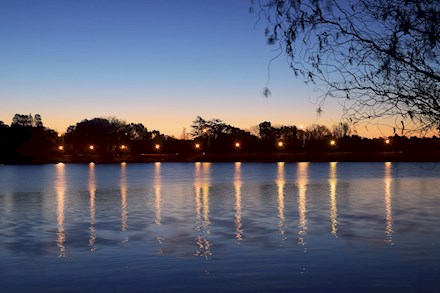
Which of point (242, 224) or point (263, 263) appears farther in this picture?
point (242, 224)

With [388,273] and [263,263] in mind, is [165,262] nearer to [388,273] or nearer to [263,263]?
[263,263]

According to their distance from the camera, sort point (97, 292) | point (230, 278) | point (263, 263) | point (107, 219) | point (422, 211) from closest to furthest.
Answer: point (97, 292) → point (230, 278) → point (263, 263) → point (107, 219) → point (422, 211)

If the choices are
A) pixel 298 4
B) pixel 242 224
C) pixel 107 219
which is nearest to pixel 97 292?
pixel 298 4

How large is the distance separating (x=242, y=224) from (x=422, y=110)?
21.6 meters

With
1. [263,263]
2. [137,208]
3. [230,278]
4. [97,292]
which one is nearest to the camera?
[97,292]

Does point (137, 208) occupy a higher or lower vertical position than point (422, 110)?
lower

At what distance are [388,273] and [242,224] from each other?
13.5m

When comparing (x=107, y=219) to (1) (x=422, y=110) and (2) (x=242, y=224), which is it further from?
(1) (x=422, y=110)

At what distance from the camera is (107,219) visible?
32.9 m

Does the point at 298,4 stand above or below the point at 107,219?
above

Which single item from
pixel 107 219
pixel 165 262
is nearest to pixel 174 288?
pixel 165 262

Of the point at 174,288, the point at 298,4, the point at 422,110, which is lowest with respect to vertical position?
the point at 174,288

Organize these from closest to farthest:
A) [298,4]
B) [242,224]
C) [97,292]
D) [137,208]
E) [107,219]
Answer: [298,4], [97,292], [242,224], [107,219], [137,208]

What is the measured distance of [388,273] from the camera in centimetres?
1717
